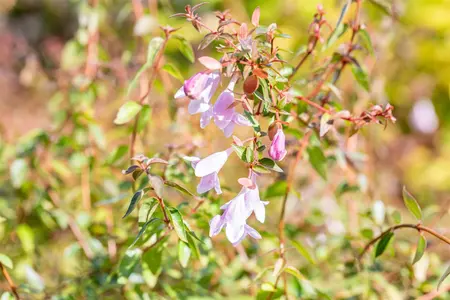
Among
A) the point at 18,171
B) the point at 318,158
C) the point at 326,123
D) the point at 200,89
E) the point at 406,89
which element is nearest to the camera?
the point at 200,89

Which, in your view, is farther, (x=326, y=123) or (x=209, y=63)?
(x=326, y=123)

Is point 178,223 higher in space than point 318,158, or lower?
higher

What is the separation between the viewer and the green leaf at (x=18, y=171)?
1215 millimetres

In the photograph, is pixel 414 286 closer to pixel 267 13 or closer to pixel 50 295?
pixel 50 295

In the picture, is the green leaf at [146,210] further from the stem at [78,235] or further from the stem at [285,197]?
the stem at [78,235]

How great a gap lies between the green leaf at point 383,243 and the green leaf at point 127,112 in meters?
0.45

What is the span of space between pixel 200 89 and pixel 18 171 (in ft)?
2.30

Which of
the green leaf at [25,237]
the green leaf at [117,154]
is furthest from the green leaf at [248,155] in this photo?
the green leaf at [25,237]

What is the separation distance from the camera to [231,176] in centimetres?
254

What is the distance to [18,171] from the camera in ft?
4.01

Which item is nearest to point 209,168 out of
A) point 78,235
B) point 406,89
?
point 78,235

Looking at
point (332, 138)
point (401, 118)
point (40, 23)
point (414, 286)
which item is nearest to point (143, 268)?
point (332, 138)

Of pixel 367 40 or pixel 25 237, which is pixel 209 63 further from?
pixel 25 237

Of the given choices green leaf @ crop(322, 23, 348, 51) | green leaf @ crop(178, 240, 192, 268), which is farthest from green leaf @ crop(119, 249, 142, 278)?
green leaf @ crop(322, 23, 348, 51)
